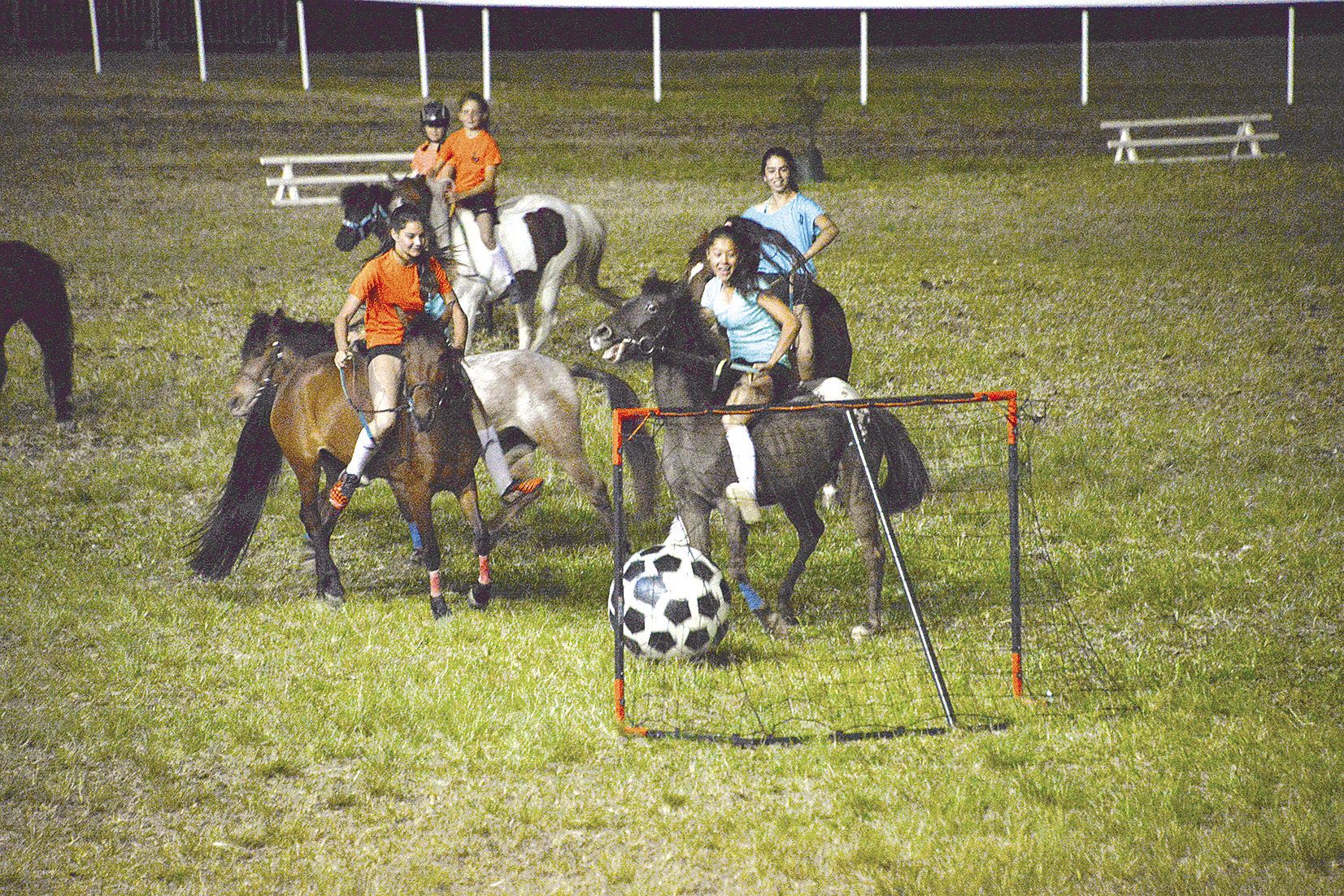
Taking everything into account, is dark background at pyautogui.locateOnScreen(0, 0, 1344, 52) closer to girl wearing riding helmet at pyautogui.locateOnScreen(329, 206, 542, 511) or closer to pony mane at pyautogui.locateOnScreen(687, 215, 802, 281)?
pony mane at pyautogui.locateOnScreen(687, 215, 802, 281)

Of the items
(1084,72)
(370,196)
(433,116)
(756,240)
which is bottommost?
(756,240)

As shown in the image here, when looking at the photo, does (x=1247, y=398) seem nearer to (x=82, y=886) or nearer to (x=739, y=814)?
(x=739, y=814)

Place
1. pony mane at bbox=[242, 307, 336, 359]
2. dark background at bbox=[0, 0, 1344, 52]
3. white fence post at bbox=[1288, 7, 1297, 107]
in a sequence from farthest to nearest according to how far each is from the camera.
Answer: dark background at bbox=[0, 0, 1344, 52] < white fence post at bbox=[1288, 7, 1297, 107] < pony mane at bbox=[242, 307, 336, 359]

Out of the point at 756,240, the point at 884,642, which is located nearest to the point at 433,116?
the point at 756,240

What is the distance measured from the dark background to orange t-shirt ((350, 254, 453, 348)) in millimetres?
23474

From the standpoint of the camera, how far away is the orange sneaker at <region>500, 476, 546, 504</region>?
8.46m

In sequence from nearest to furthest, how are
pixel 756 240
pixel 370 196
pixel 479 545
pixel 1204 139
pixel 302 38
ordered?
1. pixel 479 545
2. pixel 756 240
3. pixel 370 196
4. pixel 1204 139
5. pixel 302 38

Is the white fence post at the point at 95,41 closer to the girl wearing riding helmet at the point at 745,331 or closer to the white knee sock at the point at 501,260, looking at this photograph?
the white knee sock at the point at 501,260

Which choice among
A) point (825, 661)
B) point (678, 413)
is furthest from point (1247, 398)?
point (678, 413)

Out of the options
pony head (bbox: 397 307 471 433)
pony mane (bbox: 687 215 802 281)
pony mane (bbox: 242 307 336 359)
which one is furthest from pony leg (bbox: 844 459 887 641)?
pony mane (bbox: 242 307 336 359)

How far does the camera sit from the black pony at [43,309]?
12375 mm

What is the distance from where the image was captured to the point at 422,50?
28.5 metres

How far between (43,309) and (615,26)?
21248mm

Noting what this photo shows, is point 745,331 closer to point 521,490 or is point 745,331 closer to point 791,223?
point 791,223
